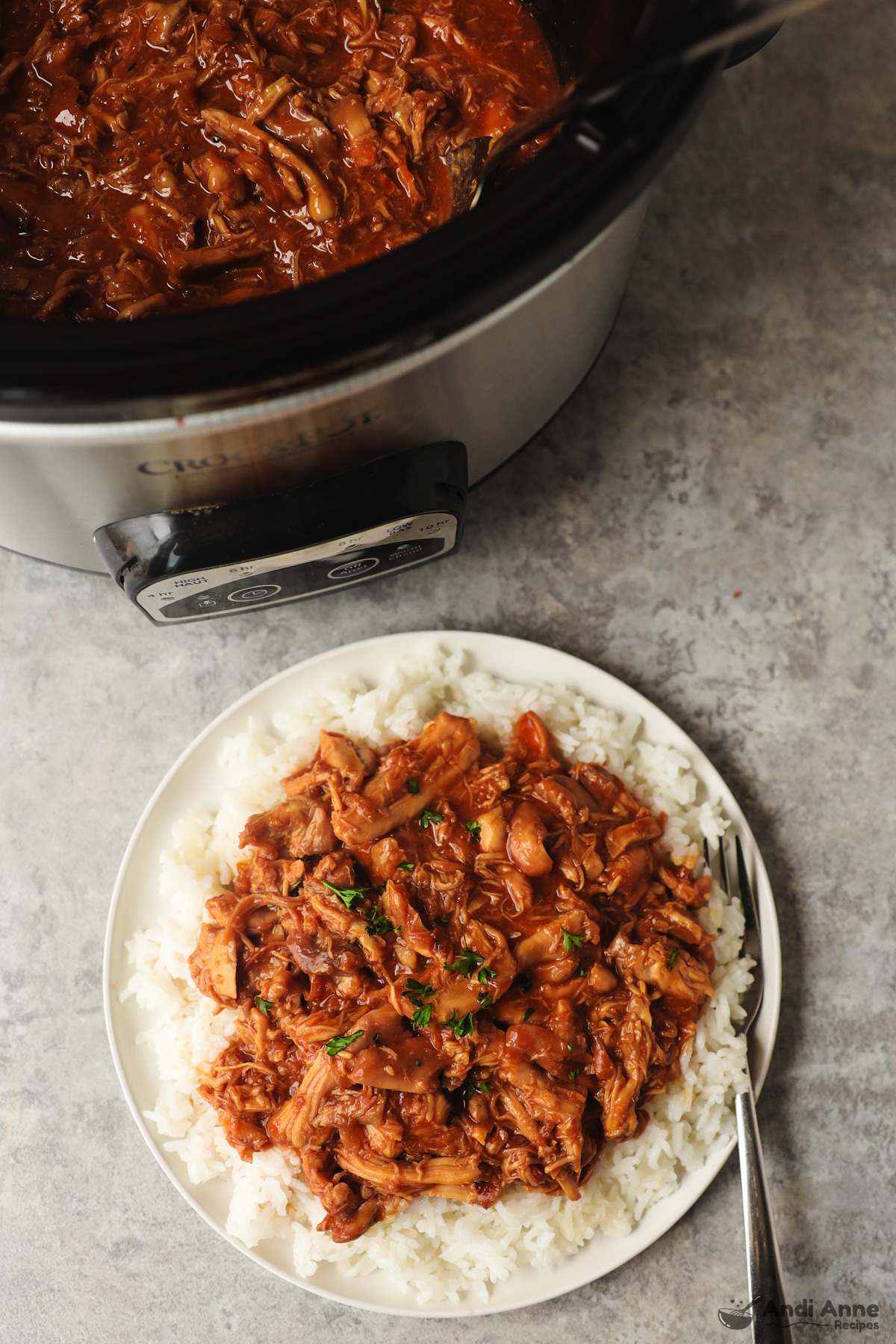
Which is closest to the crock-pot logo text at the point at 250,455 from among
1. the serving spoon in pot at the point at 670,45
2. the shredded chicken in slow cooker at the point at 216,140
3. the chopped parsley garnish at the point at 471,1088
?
the shredded chicken in slow cooker at the point at 216,140

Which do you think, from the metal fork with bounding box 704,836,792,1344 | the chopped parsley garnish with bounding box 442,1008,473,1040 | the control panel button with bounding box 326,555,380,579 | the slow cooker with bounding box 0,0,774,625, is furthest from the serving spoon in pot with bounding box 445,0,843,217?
the metal fork with bounding box 704,836,792,1344

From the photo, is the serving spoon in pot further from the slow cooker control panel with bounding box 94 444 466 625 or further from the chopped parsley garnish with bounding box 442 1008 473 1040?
the chopped parsley garnish with bounding box 442 1008 473 1040

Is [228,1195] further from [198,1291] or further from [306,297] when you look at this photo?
[306,297]

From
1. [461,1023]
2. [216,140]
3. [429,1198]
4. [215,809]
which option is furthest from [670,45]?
[429,1198]

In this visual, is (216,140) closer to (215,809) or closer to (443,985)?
(215,809)

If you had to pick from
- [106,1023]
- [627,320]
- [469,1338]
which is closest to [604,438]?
[627,320]

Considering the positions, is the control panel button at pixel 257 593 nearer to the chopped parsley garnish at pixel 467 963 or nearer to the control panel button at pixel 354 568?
the control panel button at pixel 354 568
